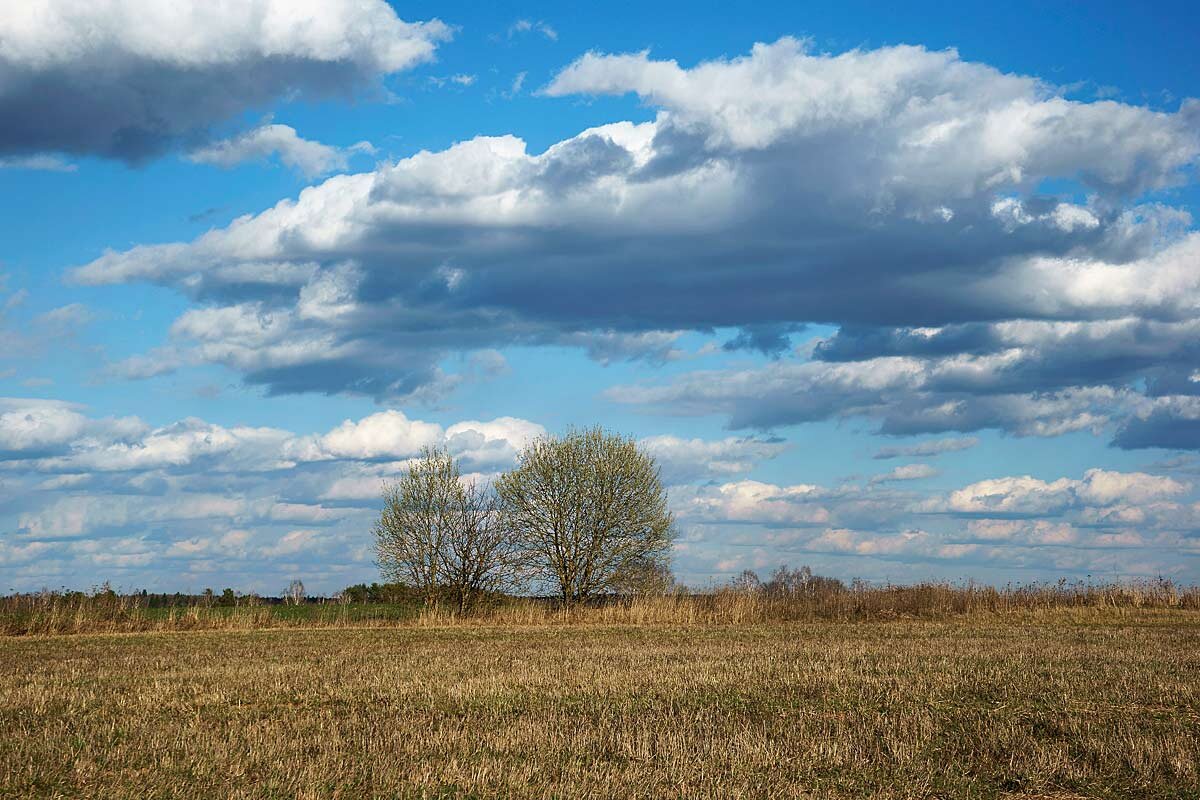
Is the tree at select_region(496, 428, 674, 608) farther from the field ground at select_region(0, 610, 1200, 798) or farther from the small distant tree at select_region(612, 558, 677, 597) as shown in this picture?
the field ground at select_region(0, 610, 1200, 798)

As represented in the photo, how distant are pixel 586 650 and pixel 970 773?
13804 mm

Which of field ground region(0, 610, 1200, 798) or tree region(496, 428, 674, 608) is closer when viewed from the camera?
field ground region(0, 610, 1200, 798)

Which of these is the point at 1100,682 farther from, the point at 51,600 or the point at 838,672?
the point at 51,600

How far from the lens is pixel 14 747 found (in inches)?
472

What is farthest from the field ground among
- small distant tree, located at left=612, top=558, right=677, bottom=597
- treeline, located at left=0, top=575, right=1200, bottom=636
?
small distant tree, located at left=612, top=558, right=677, bottom=597

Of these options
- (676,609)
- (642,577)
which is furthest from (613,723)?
(642,577)

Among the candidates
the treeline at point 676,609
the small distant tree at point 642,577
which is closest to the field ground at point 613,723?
the treeline at point 676,609

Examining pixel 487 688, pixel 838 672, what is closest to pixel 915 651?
pixel 838 672

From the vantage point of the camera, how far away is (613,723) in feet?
45.2

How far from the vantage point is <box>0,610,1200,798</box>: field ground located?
10664mm

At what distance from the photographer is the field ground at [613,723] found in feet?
35.0

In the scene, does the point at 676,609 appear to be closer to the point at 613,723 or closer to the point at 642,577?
the point at 642,577

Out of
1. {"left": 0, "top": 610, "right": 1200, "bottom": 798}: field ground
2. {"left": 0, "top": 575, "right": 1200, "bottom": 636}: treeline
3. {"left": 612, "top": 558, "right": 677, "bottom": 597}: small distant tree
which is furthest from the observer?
{"left": 612, "top": 558, "right": 677, "bottom": 597}: small distant tree

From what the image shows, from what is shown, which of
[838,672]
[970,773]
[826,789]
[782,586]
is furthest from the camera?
[782,586]
